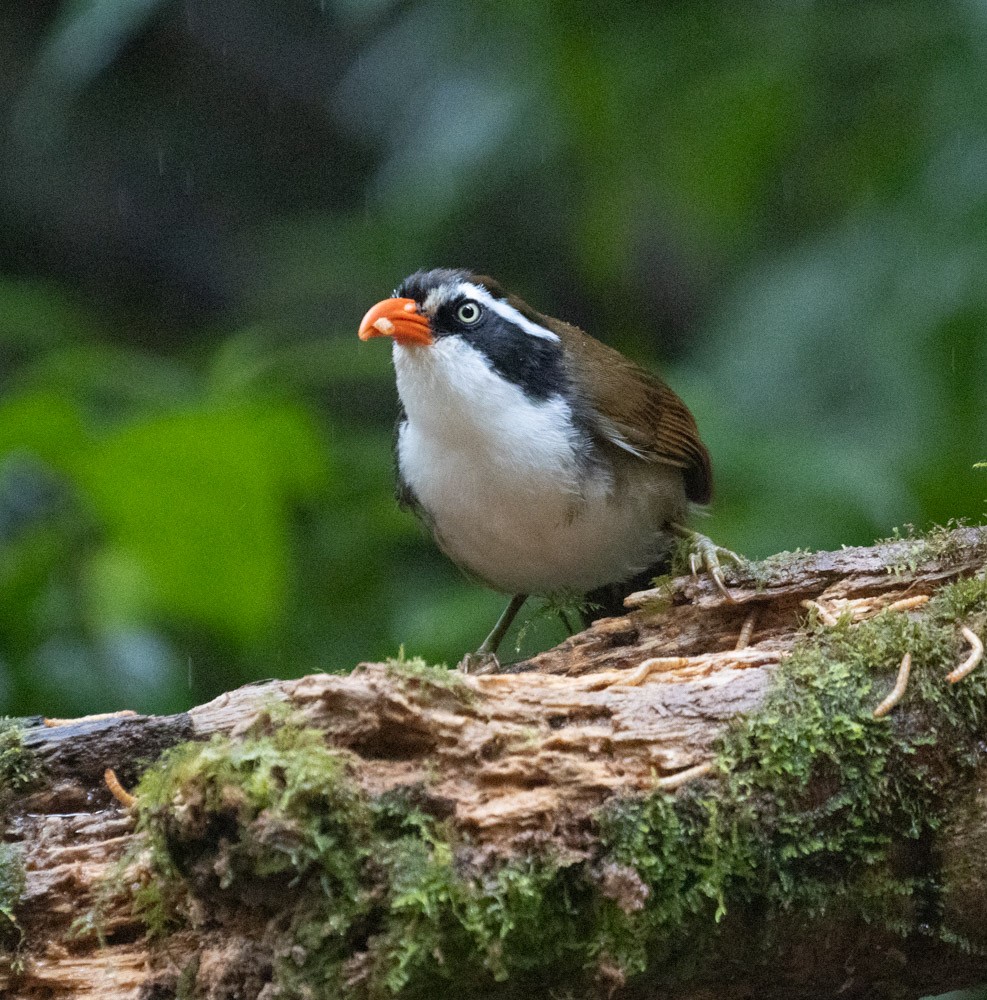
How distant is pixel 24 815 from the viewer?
2.82 m

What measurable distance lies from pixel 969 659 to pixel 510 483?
5.80ft

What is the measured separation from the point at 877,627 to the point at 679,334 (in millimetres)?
5611

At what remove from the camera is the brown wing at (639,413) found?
172 inches

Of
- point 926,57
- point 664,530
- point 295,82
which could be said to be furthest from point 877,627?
point 295,82

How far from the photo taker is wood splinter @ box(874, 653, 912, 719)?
2.65 m

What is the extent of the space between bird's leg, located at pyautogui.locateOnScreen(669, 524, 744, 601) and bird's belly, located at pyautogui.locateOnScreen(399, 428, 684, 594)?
20 centimetres

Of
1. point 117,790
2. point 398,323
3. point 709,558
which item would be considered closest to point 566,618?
point 709,558

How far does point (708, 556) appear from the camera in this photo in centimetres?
400

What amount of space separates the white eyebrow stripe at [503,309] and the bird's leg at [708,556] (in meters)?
0.87

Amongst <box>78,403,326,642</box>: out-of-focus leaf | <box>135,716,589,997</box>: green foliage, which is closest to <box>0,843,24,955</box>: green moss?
<box>135,716,589,997</box>: green foliage

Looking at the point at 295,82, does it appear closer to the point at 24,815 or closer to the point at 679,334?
the point at 679,334

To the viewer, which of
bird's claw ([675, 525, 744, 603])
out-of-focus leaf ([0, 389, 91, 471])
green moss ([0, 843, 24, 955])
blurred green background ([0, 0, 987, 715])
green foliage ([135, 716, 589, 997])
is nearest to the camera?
green foliage ([135, 716, 589, 997])

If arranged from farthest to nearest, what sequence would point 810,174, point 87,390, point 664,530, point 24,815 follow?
point 810,174, point 87,390, point 664,530, point 24,815

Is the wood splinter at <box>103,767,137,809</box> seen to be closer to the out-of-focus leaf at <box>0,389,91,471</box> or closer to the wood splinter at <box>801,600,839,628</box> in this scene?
the wood splinter at <box>801,600,839,628</box>
